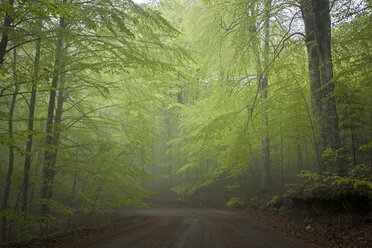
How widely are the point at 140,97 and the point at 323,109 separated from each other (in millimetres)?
6487

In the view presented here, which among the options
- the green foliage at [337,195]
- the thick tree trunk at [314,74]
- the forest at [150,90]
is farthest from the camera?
the thick tree trunk at [314,74]

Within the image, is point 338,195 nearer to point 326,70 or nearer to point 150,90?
point 326,70

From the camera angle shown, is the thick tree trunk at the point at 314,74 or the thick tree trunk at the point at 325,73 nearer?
the thick tree trunk at the point at 325,73

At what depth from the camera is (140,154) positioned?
9.19m

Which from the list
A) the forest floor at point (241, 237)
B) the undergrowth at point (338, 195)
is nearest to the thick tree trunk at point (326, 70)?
the undergrowth at point (338, 195)

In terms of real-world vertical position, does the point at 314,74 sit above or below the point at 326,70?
above

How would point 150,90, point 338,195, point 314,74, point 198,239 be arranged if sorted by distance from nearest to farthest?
point 198,239 → point 338,195 → point 314,74 → point 150,90

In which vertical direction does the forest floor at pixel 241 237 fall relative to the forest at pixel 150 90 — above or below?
below

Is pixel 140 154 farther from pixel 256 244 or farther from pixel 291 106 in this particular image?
pixel 291 106

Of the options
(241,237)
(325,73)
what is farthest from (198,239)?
(325,73)

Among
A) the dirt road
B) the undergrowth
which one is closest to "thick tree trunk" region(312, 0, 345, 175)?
the undergrowth

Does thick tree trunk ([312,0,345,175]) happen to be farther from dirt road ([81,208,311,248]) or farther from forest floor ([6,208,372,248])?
dirt road ([81,208,311,248])

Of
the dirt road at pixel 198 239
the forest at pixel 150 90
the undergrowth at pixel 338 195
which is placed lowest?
the dirt road at pixel 198 239

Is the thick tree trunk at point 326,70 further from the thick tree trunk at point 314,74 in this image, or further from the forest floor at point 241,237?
the forest floor at point 241,237
